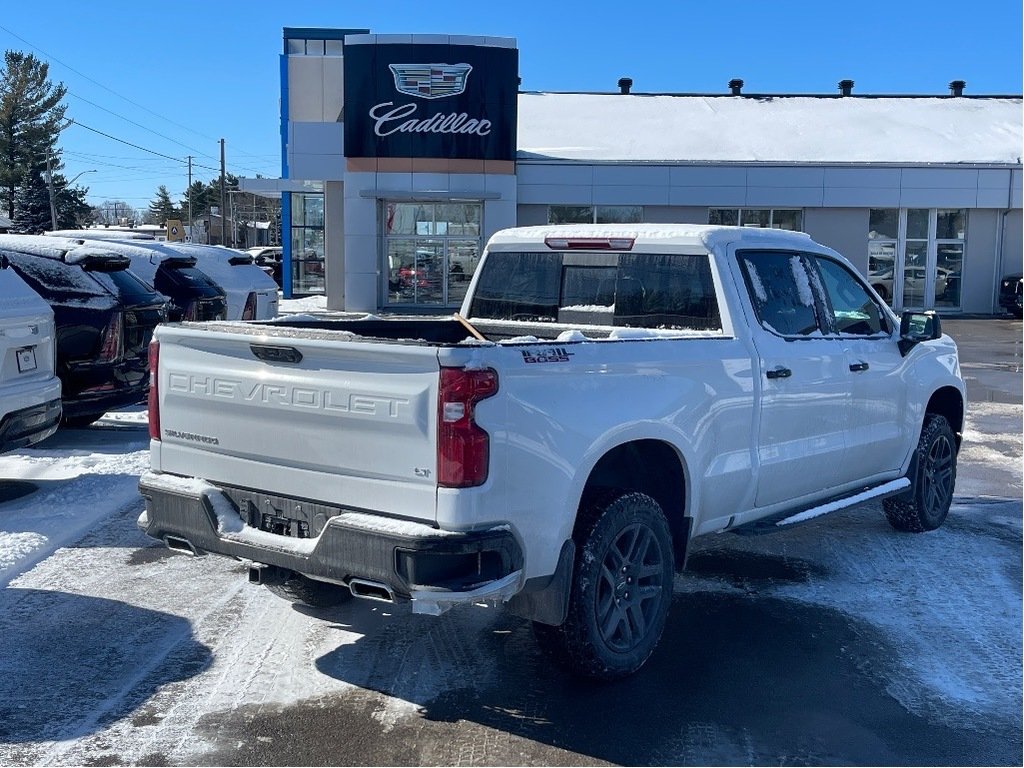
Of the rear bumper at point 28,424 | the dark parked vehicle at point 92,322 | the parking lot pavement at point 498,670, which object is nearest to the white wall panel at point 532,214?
the dark parked vehicle at point 92,322

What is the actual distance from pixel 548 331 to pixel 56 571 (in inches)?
126

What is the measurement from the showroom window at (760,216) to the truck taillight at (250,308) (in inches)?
740

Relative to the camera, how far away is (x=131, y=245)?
1233cm

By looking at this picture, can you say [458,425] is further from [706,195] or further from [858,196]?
[858,196]

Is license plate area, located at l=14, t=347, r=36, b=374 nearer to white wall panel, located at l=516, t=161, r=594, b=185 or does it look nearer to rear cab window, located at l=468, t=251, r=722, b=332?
rear cab window, located at l=468, t=251, r=722, b=332

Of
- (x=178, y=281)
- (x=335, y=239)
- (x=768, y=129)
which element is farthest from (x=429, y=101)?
(x=178, y=281)

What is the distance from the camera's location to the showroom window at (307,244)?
34188mm

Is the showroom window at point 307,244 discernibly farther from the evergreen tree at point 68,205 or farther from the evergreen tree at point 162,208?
the evergreen tree at point 162,208

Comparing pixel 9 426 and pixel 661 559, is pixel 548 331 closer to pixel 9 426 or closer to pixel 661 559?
pixel 661 559

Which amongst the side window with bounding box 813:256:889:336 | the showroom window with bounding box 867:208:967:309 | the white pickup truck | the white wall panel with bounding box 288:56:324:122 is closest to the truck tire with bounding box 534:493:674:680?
the white pickup truck

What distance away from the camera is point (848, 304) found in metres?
6.44

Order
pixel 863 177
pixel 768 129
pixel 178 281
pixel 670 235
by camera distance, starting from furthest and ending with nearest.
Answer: pixel 768 129
pixel 863 177
pixel 178 281
pixel 670 235

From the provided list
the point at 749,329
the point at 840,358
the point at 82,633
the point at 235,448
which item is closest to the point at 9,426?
the point at 82,633

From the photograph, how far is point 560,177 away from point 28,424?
2314 cm
